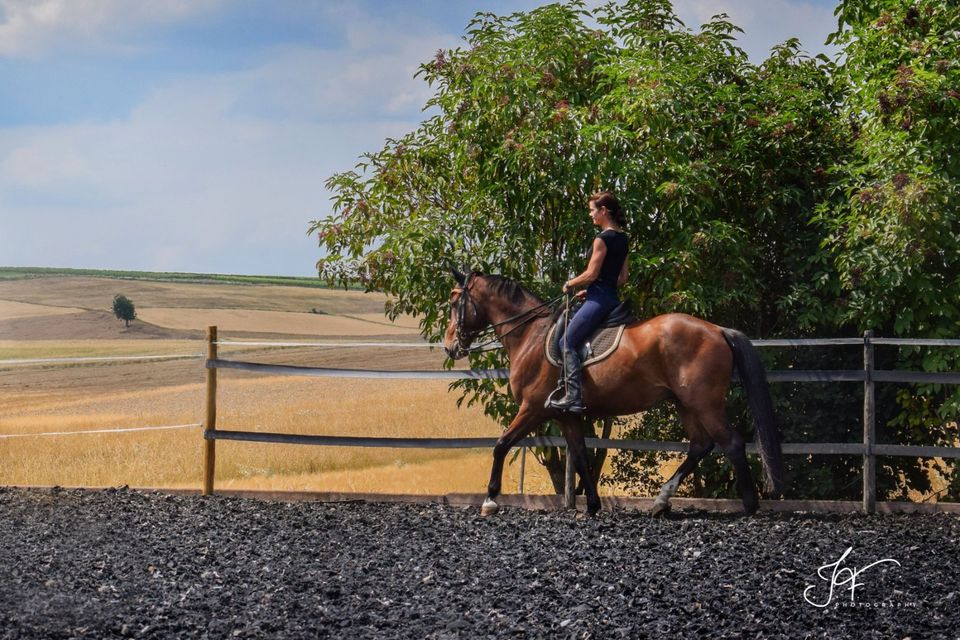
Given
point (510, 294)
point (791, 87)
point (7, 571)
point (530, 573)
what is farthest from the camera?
point (791, 87)

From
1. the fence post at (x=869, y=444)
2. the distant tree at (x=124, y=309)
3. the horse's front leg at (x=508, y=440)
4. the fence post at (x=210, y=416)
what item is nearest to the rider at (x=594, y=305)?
the horse's front leg at (x=508, y=440)

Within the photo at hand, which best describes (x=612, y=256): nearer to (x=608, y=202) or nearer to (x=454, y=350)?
(x=608, y=202)

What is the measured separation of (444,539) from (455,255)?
326 centimetres

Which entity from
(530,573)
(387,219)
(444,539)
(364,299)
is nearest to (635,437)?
(387,219)

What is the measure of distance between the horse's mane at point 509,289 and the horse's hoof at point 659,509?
188cm

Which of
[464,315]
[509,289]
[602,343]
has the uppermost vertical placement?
[509,289]

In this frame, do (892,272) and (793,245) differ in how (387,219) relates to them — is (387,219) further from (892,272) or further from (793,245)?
(892,272)

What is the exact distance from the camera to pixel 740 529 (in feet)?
26.1

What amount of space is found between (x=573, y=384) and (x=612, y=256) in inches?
40.2

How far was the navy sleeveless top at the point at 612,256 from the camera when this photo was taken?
8.17m

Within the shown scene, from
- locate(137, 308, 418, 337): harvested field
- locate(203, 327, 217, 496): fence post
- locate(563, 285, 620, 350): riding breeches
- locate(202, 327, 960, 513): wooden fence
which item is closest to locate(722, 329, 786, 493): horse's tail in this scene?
locate(202, 327, 960, 513): wooden fence

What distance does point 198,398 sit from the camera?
28484 mm

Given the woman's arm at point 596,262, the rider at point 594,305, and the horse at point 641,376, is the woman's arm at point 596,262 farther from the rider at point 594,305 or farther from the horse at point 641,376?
the horse at point 641,376

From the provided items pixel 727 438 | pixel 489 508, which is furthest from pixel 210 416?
pixel 727 438
